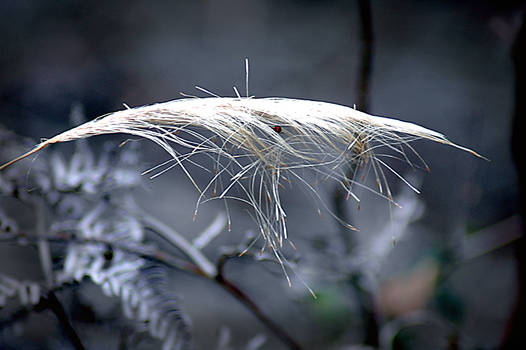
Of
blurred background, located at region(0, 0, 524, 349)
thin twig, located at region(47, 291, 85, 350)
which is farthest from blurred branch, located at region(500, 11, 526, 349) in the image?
thin twig, located at region(47, 291, 85, 350)

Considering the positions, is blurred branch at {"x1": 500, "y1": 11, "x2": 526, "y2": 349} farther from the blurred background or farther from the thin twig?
the thin twig

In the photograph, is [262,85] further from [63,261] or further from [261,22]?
[63,261]

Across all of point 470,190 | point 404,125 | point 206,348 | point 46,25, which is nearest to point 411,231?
point 470,190

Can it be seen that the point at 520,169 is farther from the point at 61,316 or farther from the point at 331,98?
the point at 61,316

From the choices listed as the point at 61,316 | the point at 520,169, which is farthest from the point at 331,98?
the point at 61,316

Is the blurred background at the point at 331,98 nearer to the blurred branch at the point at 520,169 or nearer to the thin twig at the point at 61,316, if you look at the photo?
the blurred branch at the point at 520,169

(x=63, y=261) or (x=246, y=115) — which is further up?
(x=246, y=115)

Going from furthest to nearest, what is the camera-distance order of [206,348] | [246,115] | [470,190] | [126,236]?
[470,190] < [206,348] < [126,236] < [246,115]

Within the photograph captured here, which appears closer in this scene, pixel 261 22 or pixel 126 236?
pixel 126 236
